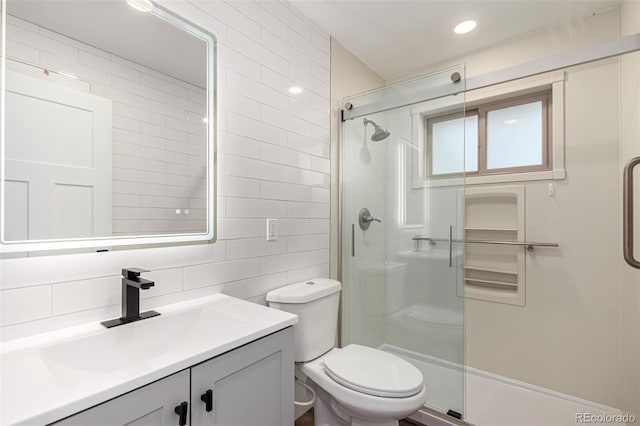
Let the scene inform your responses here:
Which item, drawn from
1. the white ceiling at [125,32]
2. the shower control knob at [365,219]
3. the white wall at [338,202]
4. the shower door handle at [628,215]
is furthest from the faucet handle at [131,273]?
the shower door handle at [628,215]

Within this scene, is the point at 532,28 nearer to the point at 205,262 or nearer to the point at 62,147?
the point at 205,262

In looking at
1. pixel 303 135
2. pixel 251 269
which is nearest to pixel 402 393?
pixel 251 269

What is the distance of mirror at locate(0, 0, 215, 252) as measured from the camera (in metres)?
0.89

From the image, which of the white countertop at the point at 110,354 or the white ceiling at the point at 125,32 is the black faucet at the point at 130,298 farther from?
the white ceiling at the point at 125,32

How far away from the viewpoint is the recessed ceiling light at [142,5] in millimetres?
1119

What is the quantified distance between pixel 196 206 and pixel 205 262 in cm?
24

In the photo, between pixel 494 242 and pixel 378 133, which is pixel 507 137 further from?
pixel 378 133

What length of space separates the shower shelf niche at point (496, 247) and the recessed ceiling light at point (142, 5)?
2.26 metres

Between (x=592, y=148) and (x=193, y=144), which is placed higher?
(x=592, y=148)

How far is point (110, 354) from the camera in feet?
2.93

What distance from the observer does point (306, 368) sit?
1.50 metres

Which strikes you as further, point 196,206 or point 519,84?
point 519,84

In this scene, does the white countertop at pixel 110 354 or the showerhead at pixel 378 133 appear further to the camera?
the showerhead at pixel 378 133

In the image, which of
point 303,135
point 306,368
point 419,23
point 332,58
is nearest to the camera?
point 306,368
